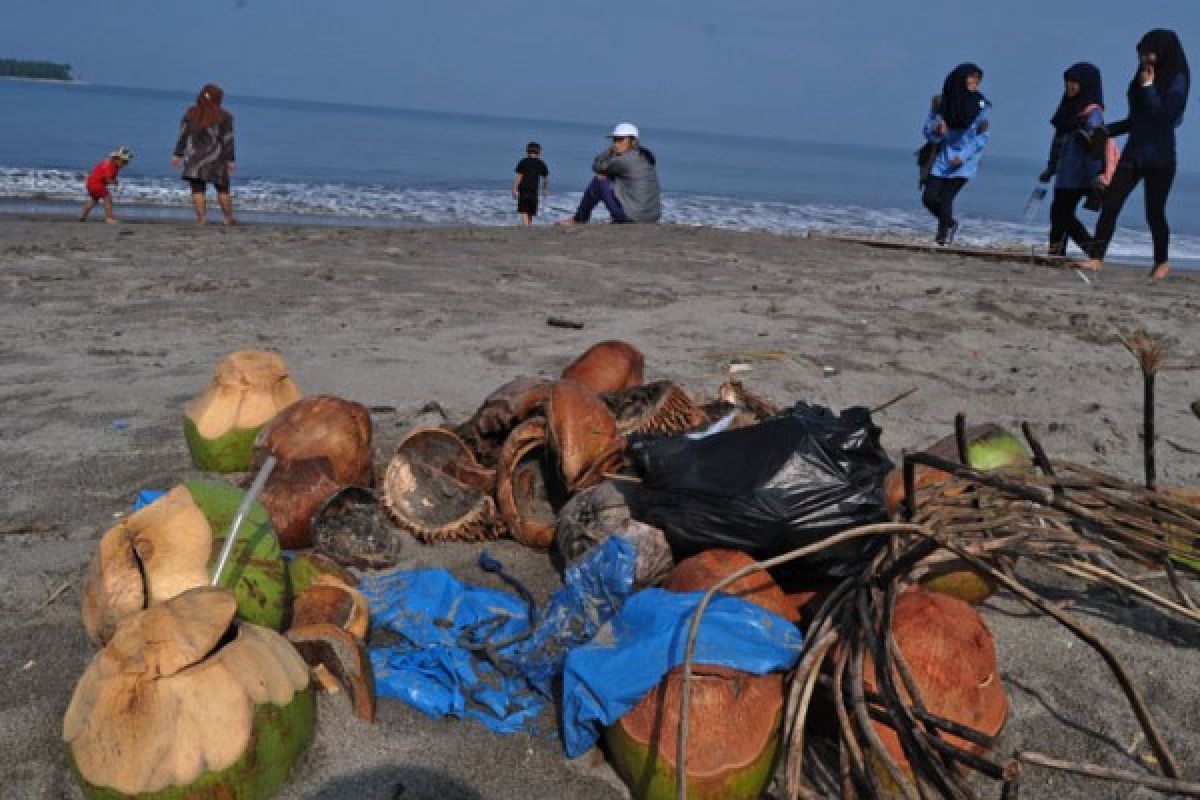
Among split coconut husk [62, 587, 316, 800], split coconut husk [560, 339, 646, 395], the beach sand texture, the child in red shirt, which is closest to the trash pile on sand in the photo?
split coconut husk [62, 587, 316, 800]

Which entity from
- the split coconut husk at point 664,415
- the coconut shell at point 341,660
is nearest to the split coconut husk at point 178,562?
the coconut shell at point 341,660

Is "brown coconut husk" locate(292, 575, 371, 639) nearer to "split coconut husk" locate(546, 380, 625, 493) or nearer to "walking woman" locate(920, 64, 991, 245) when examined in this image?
"split coconut husk" locate(546, 380, 625, 493)

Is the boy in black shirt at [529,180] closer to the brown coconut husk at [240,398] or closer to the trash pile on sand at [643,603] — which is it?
the brown coconut husk at [240,398]

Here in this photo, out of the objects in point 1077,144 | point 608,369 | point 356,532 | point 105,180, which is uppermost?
point 1077,144

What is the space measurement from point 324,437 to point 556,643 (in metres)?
1.27

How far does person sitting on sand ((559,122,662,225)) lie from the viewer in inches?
471

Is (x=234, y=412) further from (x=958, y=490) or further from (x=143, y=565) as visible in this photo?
(x=958, y=490)

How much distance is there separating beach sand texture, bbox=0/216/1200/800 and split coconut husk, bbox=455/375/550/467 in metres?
0.43

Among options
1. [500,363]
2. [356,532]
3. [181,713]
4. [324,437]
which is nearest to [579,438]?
[356,532]

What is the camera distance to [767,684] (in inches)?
78.5

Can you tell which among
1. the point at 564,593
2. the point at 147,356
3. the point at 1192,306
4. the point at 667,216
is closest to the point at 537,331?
the point at 147,356

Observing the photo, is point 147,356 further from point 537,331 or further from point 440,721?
point 440,721

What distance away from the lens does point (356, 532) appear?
3045 mm

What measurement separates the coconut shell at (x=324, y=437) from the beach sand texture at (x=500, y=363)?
0.39 meters
